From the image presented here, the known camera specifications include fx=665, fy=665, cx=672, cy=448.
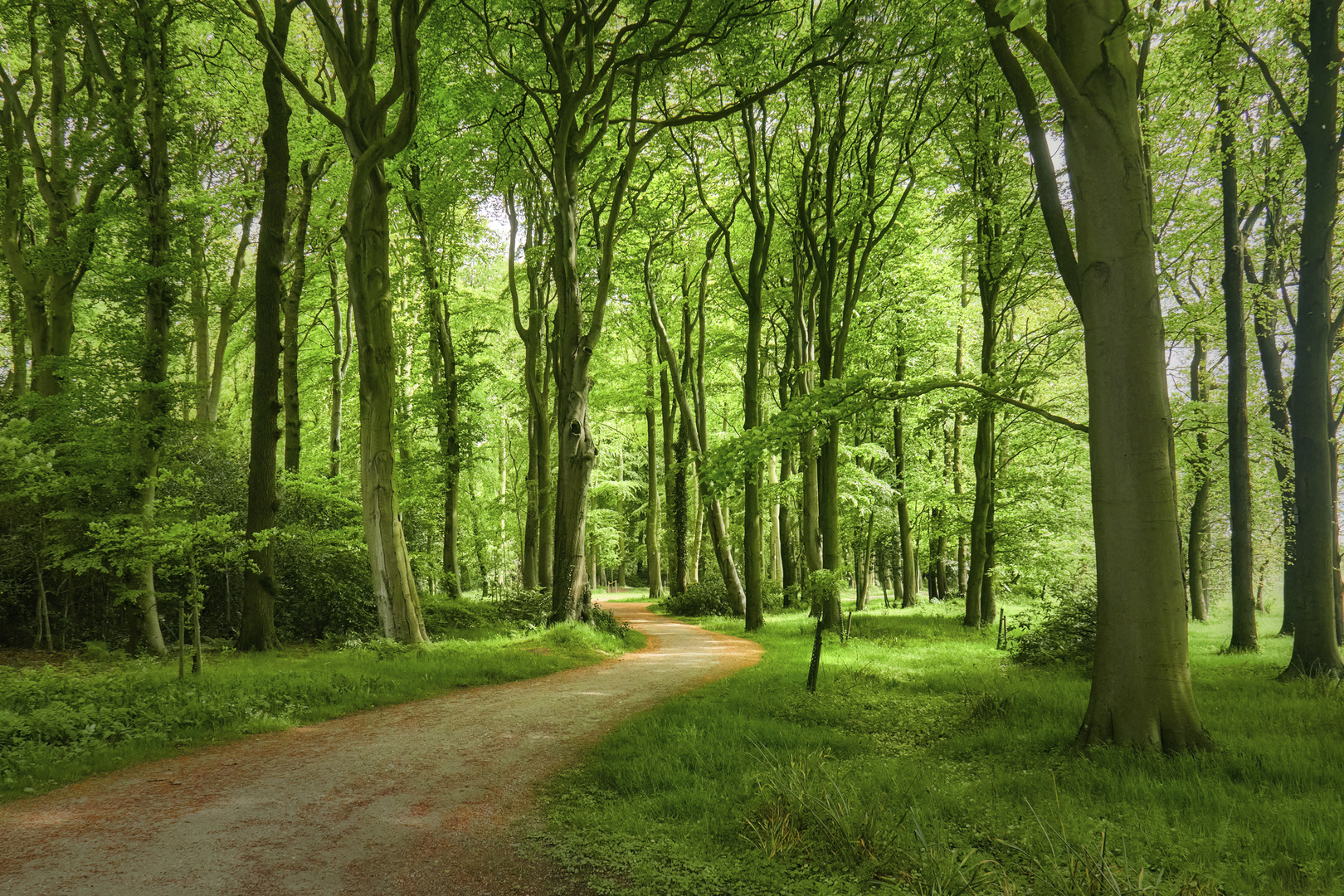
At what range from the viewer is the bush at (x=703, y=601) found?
2225cm

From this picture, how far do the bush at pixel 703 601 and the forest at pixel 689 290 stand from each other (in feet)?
5.60

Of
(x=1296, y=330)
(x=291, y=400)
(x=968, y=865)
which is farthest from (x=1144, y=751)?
(x=291, y=400)

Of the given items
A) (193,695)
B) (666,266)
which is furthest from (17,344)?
(666,266)

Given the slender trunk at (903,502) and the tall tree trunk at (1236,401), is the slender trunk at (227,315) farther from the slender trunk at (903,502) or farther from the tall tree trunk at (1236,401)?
the tall tree trunk at (1236,401)

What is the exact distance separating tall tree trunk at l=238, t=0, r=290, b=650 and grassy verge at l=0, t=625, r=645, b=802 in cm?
115

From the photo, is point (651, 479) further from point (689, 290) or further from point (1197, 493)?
point (1197, 493)

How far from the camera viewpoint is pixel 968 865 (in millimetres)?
3682

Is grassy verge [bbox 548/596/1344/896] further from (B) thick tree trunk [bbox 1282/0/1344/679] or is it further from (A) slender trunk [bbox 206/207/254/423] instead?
(A) slender trunk [bbox 206/207/254/423]

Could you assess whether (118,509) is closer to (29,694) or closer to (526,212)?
(29,694)

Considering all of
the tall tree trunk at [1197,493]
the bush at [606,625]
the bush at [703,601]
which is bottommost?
the bush at [703,601]

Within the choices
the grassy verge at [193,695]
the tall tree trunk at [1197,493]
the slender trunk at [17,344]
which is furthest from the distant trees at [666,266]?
the grassy verge at [193,695]

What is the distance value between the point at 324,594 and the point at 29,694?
7.99 m

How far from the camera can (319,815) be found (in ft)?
14.7

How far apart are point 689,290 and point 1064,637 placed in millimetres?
15689
